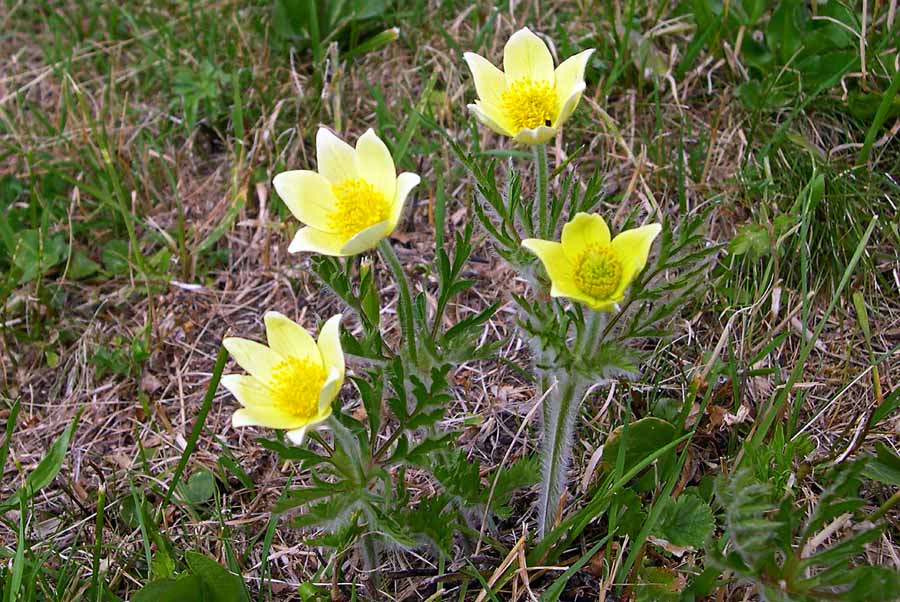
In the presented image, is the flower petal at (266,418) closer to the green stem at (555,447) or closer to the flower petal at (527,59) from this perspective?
the green stem at (555,447)

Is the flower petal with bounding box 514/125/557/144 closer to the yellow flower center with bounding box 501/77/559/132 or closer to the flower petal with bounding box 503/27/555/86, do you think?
the yellow flower center with bounding box 501/77/559/132

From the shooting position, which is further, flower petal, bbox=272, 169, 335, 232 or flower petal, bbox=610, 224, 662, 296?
flower petal, bbox=272, 169, 335, 232

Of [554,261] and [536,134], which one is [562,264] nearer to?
[554,261]

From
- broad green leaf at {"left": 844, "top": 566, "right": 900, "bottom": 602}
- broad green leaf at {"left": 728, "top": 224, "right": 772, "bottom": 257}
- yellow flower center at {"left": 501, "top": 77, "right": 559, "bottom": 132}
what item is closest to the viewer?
broad green leaf at {"left": 844, "top": 566, "right": 900, "bottom": 602}

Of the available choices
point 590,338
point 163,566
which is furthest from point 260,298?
point 590,338

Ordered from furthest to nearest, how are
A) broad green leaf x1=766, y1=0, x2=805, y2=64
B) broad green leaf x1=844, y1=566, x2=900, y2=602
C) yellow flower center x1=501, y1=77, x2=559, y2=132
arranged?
broad green leaf x1=766, y1=0, x2=805, y2=64 → yellow flower center x1=501, y1=77, x2=559, y2=132 → broad green leaf x1=844, y1=566, x2=900, y2=602

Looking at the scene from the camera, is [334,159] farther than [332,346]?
Yes

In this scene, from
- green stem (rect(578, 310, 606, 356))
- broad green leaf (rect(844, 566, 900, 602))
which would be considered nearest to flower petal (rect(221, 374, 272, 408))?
green stem (rect(578, 310, 606, 356))

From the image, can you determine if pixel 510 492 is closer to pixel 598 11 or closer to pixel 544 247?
pixel 544 247
